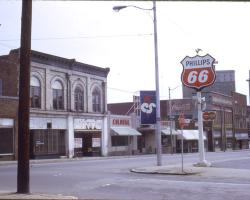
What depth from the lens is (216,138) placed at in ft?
307

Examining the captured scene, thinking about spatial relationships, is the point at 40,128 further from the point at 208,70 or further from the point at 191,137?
the point at 191,137

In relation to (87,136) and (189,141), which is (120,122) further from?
(189,141)

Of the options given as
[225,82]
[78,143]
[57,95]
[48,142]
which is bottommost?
[78,143]

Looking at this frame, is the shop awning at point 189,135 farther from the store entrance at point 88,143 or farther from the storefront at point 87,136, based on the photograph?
the store entrance at point 88,143

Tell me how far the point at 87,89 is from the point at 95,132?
5080mm

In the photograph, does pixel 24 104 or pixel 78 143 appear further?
pixel 78 143

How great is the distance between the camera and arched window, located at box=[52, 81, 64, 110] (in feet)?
165

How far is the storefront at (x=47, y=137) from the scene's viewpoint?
46.6 meters

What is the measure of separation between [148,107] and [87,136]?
24.1 meters

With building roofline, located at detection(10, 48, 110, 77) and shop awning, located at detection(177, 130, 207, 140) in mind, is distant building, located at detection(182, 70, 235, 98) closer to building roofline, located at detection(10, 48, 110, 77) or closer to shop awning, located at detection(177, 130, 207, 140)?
shop awning, located at detection(177, 130, 207, 140)

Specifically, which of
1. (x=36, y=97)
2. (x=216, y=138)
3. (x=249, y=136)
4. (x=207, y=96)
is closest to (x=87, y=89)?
(x=36, y=97)

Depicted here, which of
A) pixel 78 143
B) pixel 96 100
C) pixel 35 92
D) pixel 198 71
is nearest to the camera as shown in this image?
pixel 198 71

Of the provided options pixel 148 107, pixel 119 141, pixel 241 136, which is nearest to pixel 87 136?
pixel 119 141

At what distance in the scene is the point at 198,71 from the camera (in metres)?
29.5
